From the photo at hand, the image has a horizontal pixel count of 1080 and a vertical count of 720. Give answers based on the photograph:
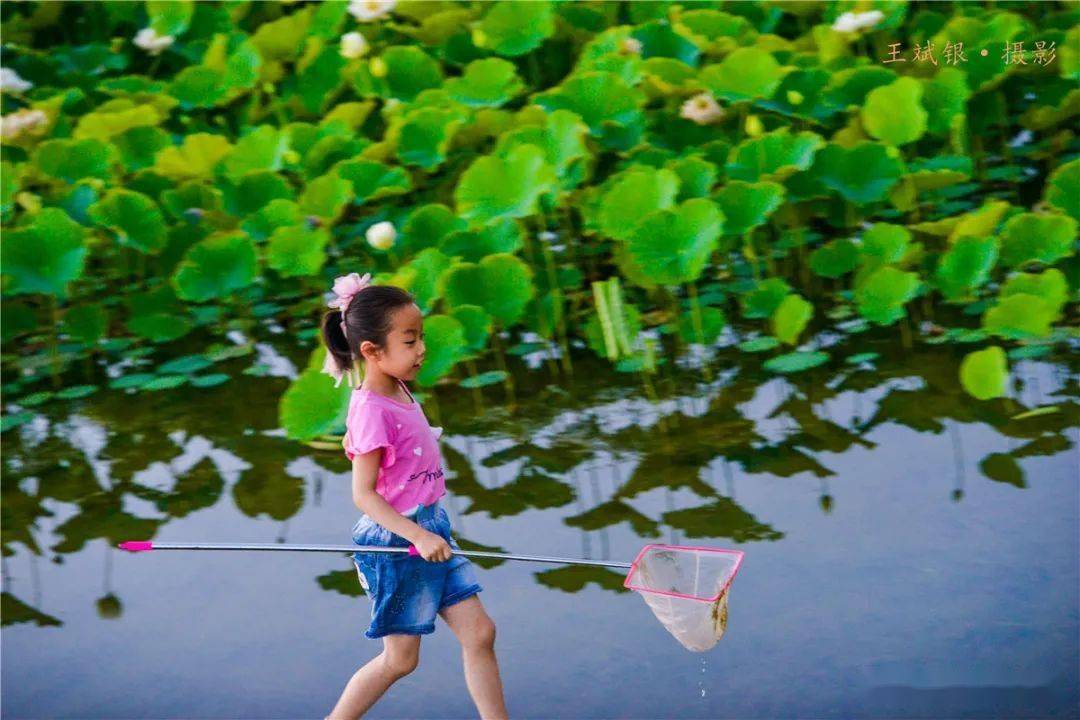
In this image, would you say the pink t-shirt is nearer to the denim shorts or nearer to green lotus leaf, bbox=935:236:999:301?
the denim shorts

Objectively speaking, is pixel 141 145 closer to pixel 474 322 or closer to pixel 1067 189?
pixel 474 322

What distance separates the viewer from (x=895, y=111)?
411cm

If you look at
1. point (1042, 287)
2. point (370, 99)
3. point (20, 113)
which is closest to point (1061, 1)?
point (1042, 287)

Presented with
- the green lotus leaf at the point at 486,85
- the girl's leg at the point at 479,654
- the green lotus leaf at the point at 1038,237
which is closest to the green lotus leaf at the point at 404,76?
the green lotus leaf at the point at 486,85

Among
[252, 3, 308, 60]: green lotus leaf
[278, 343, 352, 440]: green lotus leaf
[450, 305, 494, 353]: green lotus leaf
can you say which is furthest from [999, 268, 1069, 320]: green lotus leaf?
[252, 3, 308, 60]: green lotus leaf

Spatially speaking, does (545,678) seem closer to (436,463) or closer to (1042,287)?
(436,463)

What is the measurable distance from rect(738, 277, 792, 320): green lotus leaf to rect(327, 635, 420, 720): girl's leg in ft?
6.27

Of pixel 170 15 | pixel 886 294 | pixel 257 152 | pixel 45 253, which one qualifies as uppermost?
pixel 170 15

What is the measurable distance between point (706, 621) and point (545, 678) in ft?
1.58

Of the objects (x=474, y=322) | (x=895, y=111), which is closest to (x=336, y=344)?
(x=474, y=322)

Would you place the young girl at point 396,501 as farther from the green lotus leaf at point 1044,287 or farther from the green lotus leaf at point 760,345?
the green lotus leaf at point 1044,287

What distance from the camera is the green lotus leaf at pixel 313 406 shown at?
10.8 ft

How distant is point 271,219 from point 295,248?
0.55 feet

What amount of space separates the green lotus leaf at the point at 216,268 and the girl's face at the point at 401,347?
2.02m
